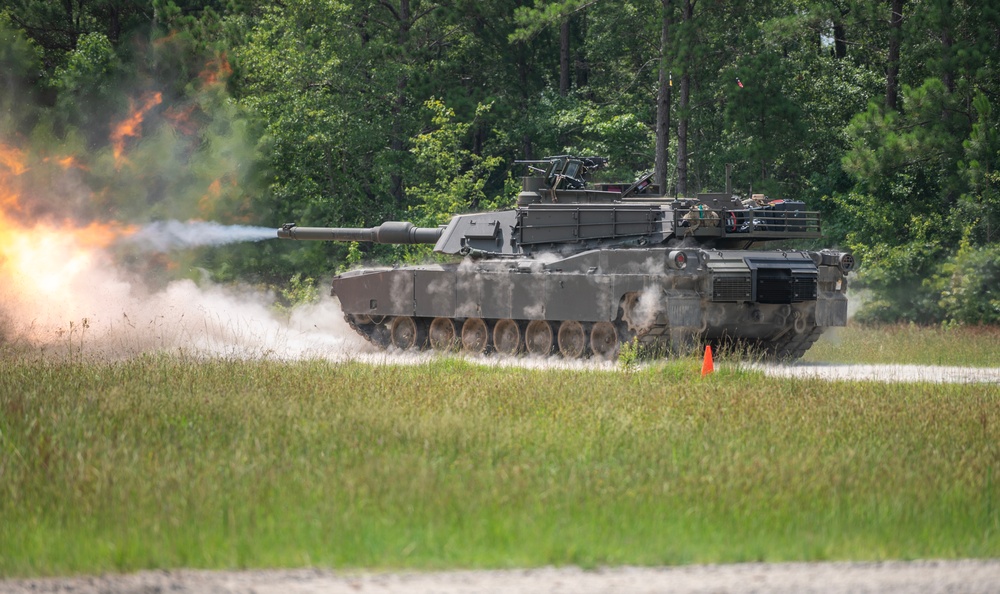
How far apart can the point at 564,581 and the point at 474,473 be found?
2646mm

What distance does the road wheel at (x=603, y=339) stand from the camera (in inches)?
802

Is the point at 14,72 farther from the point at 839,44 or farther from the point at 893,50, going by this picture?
the point at 839,44

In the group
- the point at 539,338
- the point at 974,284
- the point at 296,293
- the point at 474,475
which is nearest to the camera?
the point at 474,475

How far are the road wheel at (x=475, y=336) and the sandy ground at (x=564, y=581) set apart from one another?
15470 millimetres

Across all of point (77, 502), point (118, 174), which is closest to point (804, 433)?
point (77, 502)

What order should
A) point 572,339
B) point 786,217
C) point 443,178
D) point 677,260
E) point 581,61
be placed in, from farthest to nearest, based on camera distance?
point 581,61, point 443,178, point 572,339, point 786,217, point 677,260

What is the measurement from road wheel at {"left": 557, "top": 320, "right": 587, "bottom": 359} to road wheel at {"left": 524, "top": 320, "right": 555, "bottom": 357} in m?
0.22

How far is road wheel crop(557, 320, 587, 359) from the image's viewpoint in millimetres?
20967

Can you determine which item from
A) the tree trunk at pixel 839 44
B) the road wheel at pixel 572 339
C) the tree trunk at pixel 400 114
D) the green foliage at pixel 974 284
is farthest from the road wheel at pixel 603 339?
the tree trunk at pixel 839 44

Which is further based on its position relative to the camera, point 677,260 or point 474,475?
point 677,260

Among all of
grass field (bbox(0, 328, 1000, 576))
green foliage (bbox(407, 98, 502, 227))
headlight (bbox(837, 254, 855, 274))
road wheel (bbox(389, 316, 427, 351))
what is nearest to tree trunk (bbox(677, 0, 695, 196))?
green foliage (bbox(407, 98, 502, 227))

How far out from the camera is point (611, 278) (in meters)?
20.0

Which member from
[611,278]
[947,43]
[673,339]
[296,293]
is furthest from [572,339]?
[296,293]

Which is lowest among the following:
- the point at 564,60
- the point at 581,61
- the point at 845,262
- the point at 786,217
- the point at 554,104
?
the point at 845,262
